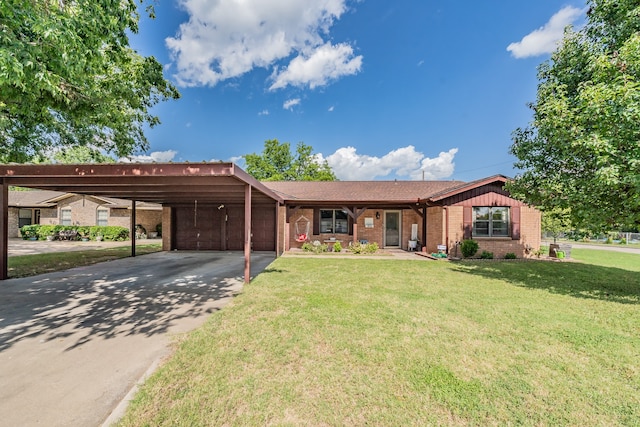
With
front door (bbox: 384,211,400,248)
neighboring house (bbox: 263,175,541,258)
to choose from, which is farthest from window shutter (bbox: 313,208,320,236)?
front door (bbox: 384,211,400,248)

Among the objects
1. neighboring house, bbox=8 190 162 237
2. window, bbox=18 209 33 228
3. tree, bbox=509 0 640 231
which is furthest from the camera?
window, bbox=18 209 33 228

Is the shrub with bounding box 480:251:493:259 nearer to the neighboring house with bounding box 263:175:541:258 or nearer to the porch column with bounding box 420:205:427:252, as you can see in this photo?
the neighboring house with bounding box 263:175:541:258

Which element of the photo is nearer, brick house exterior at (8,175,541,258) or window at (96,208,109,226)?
brick house exterior at (8,175,541,258)

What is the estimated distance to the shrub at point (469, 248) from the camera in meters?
10.9

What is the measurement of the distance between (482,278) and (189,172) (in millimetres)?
7954

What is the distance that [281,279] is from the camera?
7168 mm

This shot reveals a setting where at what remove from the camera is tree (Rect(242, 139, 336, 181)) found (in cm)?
3822

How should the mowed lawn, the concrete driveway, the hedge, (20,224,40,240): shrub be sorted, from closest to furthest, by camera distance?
the mowed lawn
the concrete driveway
the hedge
(20,224,40,240): shrub

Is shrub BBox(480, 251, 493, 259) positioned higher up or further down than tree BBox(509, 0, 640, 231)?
further down

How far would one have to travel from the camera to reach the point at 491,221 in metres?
11.5

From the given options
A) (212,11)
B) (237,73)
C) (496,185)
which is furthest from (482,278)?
(237,73)

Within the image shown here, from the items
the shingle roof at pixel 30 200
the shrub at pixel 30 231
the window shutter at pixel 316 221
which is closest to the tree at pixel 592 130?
the window shutter at pixel 316 221

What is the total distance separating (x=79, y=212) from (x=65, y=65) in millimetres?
22424

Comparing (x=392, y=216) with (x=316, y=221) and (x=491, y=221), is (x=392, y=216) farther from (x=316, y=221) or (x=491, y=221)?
(x=491, y=221)
